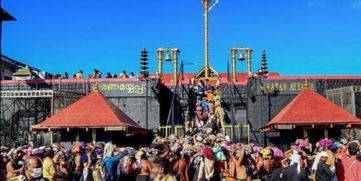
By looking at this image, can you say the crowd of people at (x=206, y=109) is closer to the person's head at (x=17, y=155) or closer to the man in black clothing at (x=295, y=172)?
the person's head at (x=17, y=155)

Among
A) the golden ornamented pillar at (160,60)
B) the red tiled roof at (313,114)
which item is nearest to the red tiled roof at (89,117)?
the red tiled roof at (313,114)

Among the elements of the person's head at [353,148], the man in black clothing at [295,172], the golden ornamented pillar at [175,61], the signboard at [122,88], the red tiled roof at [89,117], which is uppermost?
the golden ornamented pillar at [175,61]

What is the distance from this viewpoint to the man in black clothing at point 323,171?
33.3 feet

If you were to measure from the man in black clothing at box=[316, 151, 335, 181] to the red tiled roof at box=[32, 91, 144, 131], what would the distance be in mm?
13908

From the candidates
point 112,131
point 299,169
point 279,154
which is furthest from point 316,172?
point 112,131

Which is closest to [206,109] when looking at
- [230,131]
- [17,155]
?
[230,131]

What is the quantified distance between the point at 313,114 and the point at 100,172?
13.3m

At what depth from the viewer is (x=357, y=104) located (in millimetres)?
25953

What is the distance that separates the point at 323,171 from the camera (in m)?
10.2

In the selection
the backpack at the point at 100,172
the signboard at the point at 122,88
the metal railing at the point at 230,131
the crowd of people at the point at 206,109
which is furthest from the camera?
the signboard at the point at 122,88

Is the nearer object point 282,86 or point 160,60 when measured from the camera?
point 282,86

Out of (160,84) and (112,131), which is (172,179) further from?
(160,84)

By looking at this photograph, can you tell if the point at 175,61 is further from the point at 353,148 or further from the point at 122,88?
the point at 353,148

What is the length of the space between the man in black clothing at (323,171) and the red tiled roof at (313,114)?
517 inches
